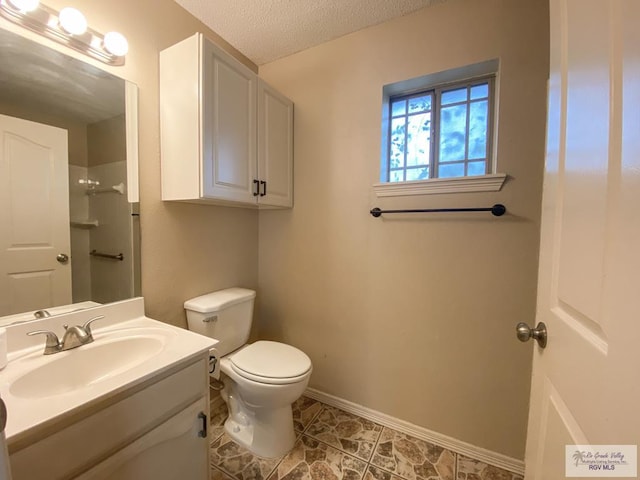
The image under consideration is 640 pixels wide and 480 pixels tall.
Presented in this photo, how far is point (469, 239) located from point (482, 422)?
37.8 inches

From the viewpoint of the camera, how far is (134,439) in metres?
0.78

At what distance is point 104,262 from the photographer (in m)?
1.17

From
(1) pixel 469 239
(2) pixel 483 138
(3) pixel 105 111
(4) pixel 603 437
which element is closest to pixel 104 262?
(3) pixel 105 111

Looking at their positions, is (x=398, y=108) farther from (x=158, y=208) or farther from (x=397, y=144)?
(x=158, y=208)

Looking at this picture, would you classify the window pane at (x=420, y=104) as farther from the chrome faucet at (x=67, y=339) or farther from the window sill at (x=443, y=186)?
the chrome faucet at (x=67, y=339)

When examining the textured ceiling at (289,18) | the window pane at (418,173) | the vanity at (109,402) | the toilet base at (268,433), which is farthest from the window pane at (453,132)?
the toilet base at (268,433)

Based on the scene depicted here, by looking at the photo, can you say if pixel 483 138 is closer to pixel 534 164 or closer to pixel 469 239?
pixel 534 164

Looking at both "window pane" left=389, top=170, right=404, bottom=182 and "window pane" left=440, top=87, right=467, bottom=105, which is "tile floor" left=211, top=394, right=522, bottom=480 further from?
"window pane" left=440, top=87, right=467, bottom=105

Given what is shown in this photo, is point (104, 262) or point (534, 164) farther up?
point (534, 164)

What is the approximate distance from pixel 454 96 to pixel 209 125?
1344 millimetres

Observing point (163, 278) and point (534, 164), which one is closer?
point (534, 164)

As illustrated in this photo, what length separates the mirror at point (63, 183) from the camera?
0.92 meters

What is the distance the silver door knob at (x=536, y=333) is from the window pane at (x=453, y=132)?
3.47 feet

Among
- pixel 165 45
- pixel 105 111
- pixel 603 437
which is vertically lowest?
pixel 603 437
